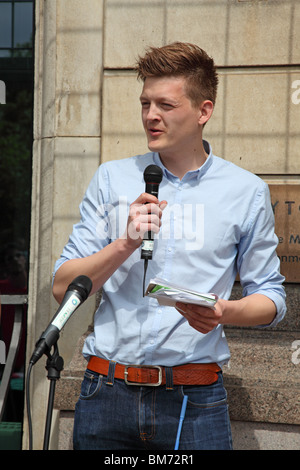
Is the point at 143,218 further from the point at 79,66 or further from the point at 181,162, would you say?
the point at 79,66

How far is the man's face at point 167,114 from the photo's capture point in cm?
219

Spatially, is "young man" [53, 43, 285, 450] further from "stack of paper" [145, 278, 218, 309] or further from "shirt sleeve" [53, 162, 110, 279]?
"stack of paper" [145, 278, 218, 309]

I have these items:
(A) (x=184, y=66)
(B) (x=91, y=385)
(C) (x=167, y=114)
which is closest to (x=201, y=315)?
(B) (x=91, y=385)

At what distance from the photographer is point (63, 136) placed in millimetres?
3994

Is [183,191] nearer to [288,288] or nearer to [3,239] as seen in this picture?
[288,288]

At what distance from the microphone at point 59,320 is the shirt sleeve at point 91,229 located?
19.5 inches

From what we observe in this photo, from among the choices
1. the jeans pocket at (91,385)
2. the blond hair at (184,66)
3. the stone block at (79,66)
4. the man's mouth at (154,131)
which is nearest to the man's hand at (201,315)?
the jeans pocket at (91,385)

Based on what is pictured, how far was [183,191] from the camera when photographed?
228cm

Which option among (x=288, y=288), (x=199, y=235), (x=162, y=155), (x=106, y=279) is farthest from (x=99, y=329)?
(x=288, y=288)

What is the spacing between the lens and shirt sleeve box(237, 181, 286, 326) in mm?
2209

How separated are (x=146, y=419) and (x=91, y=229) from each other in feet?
2.31

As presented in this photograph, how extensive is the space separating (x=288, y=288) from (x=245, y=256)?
1.59 m

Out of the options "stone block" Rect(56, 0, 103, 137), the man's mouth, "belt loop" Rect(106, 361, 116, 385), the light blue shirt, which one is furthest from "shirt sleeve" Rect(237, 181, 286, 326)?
"stone block" Rect(56, 0, 103, 137)
